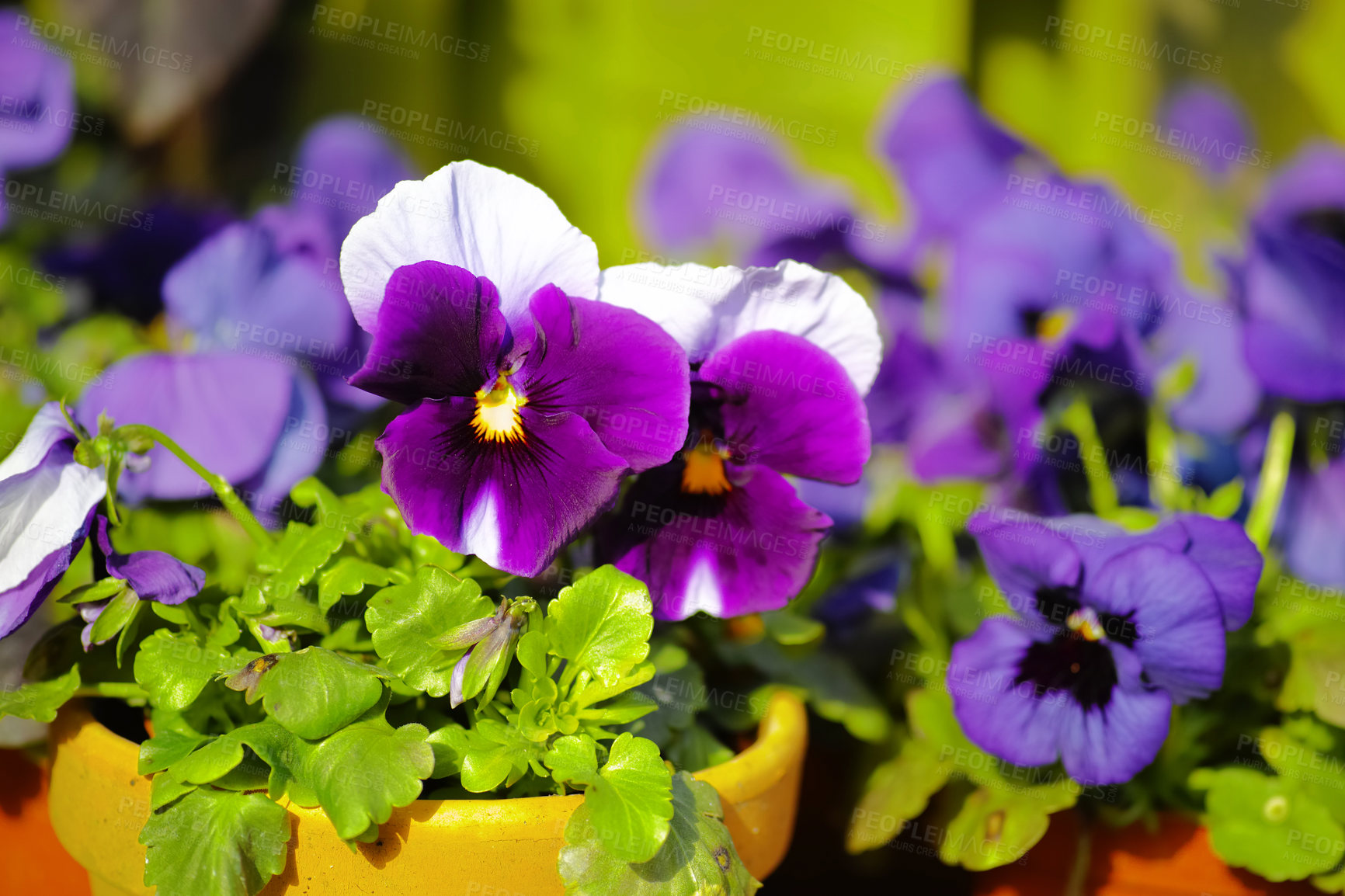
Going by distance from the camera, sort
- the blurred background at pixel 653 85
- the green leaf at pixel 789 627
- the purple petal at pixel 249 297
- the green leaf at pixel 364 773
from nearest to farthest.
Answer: the green leaf at pixel 364 773, the green leaf at pixel 789 627, the purple petal at pixel 249 297, the blurred background at pixel 653 85

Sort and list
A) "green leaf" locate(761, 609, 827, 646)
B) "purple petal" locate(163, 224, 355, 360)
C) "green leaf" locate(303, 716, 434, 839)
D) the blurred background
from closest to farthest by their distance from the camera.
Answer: "green leaf" locate(303, 716, 434, 839), "green leaf" locate(761, 609, 827, 646), "purple petal" locate(163, 224, 355, 360), the blurred background

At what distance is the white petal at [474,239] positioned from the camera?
50 cm

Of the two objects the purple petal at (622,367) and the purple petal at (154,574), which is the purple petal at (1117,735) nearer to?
the purple petal at (622,367)

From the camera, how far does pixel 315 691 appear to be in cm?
46

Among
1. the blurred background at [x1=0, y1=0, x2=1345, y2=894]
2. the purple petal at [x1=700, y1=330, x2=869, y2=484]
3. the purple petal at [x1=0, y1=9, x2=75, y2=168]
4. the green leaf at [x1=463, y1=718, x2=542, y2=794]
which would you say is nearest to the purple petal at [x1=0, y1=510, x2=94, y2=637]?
the green leaf at [x1=463, y1=718, x2=542, y2=794]

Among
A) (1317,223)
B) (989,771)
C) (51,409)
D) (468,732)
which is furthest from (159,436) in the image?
(1317,223)

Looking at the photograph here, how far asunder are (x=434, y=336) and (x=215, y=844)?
0.25 meters

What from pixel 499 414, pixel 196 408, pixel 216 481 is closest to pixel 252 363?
pixel 196 408

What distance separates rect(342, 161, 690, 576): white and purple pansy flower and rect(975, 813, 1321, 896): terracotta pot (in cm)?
42

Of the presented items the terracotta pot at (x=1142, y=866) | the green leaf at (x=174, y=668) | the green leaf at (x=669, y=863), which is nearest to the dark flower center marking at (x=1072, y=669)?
the terracotta pot at (x=1142, y=866)

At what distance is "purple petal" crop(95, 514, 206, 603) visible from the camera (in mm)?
512

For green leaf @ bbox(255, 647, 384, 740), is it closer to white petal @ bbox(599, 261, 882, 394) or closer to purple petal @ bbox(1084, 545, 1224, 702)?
white petal @ bbox(599, 261, 882, 394)

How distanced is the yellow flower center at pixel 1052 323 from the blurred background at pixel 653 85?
504 millimetres

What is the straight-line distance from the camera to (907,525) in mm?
896
